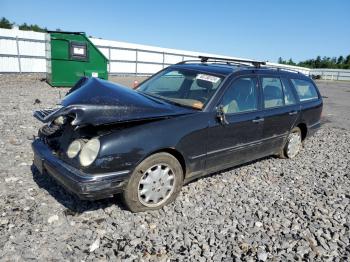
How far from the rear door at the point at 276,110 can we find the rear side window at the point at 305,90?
0.81 feet

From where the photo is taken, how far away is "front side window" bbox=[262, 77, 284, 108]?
4.92 meters

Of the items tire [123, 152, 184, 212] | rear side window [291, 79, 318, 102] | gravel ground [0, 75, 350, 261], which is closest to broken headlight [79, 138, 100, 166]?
tire [123, 152, 184, 212]

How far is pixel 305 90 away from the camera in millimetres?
6160

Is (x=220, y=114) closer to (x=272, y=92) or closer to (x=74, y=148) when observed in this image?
(x=272, y=92)

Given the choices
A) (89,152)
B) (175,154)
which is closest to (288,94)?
(175,154)

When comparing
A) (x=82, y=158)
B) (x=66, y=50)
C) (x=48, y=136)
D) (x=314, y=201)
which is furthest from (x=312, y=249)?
(x=66, y=50)

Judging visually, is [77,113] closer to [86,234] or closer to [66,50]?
[86,234]

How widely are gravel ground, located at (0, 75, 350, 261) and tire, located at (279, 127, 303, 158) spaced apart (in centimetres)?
70

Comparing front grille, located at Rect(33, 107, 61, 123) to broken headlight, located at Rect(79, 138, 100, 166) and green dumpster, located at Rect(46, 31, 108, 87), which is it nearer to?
broken headlight, located at Rect(79, 138, 100, 166)

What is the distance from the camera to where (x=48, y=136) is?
149 inches

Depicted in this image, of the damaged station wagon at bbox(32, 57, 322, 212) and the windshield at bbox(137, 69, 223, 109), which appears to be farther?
the windshield at bbox(137, 69, 223, 109)

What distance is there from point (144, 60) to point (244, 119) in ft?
58.5

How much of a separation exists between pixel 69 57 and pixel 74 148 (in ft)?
33.2

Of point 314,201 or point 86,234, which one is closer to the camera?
point 86,234
